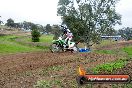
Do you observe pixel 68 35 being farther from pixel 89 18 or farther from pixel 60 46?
pixel 89 18

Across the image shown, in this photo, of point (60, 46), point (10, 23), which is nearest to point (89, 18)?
point (60, 46)

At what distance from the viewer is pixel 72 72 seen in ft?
48.3

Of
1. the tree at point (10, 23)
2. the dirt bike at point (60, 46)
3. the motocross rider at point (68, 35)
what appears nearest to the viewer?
the motocross rider at point (68, 35)

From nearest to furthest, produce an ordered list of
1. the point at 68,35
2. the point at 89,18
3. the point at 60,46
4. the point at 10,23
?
the point at 68,35, the point at 60,46, the point at 89,18, the point at 10,23

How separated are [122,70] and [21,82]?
3993 millimetres

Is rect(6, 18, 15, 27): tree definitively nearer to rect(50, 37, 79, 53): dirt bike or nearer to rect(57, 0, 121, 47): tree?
rect(57, 0, 121, 47): tree

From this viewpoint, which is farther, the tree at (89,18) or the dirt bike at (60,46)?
the tree at (89,18)

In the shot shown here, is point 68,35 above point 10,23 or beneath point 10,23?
beneath

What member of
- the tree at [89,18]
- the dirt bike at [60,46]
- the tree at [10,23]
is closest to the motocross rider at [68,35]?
the dirt bike at [60,46]

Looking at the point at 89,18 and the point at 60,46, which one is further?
the point at 89,18

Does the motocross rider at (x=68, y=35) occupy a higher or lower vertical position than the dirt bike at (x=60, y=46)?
higher

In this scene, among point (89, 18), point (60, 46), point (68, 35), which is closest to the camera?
point (68, 35)

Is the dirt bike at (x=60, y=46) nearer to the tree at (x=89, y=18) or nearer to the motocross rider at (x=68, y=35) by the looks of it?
the motocross rider at (x=68, y=35)

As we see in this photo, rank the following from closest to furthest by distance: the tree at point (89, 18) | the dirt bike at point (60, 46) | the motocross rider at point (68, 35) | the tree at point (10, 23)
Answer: the motocross rider at point (68, 35) < the dirt bike at point (60, 46) < the tree at point (89, 18) < the tree at point (10, 23)
